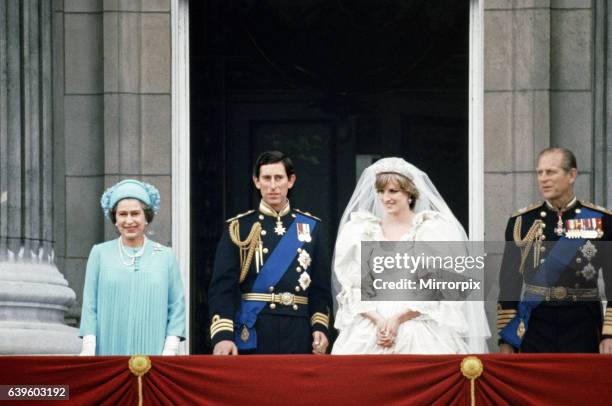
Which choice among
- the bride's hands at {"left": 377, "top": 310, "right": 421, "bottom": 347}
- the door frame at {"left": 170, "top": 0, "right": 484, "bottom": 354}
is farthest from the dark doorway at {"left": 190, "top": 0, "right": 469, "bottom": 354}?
the bride's hands at {"left": 377, "top": 310, "right": 421, "bottom": 347}

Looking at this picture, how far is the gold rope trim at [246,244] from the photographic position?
11.3 meters

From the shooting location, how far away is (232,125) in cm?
1530

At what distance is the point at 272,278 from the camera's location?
1125cm

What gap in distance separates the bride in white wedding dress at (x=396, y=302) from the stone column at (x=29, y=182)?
2.29 m

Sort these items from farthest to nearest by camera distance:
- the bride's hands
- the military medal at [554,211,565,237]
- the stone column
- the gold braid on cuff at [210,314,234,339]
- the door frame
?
the door frame, the stone column, the military medal at [554,211,565,237], the gold braid on cuff at [210,314,234,339], the bride's hands

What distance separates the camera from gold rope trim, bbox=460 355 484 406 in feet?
32.5

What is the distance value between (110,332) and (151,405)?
1.17m

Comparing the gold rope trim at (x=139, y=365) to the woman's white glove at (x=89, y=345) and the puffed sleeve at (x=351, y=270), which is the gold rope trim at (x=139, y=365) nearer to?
the woman's white glove at (x=89, y=345)

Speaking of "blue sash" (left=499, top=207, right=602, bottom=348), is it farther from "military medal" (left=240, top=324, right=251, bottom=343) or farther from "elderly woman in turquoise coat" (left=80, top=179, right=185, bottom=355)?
"elderly woman in turquoise coat" (left=80, top=179, right=185, bottom=355)

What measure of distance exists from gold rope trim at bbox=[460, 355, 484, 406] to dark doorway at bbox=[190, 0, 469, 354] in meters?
5.24

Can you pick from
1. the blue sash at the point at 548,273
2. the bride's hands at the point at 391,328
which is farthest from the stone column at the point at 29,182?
the blue sash at the point at 548,273

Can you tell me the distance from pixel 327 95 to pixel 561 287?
14.7ft

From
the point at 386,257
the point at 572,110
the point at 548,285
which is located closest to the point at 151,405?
the point at 386,257

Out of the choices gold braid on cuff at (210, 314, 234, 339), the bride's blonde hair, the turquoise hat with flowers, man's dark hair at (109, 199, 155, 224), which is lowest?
gold braid on cuff at (210, 314, 234, 339)
